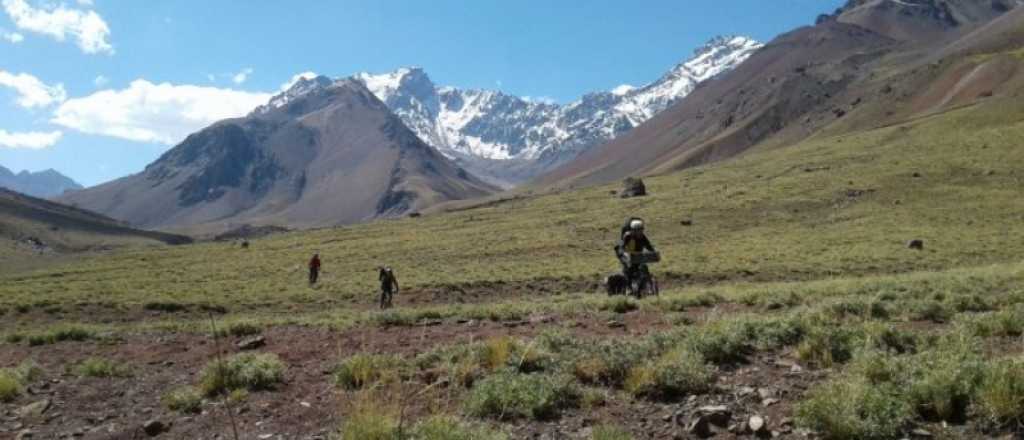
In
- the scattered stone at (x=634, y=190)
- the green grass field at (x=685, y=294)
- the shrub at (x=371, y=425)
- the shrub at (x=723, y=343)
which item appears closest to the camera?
the shrub at (x=371, y=425)

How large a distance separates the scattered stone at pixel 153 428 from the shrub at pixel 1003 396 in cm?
878

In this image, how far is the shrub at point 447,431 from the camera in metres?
6.93

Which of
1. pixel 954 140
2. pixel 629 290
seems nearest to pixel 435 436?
pixel 629 290

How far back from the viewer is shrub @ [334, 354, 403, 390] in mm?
9562

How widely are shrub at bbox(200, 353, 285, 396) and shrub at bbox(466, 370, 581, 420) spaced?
10.3 feet

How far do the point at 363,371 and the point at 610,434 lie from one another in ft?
12.1

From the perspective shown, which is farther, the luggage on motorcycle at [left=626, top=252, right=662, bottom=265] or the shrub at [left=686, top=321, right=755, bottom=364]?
the luggage on motorcycle at [left=626, top=252, right=662, bottom=265]

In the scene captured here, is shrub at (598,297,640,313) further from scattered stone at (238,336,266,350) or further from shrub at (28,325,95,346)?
shrub at (28,325,95,346)

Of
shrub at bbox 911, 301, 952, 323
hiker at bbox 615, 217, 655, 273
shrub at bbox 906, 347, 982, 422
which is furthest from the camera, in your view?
hiker at bbox 615, 217, 655, 273

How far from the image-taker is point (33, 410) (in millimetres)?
9562

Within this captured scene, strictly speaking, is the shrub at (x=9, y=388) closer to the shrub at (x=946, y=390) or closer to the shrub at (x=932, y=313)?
the shrub at (x=946, y=390)

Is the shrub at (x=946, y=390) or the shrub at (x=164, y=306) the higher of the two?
the shrub at (x=946, y=390)

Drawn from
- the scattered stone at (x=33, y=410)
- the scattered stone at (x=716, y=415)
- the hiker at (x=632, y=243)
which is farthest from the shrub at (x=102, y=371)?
the hiker at (x=632, y=243)

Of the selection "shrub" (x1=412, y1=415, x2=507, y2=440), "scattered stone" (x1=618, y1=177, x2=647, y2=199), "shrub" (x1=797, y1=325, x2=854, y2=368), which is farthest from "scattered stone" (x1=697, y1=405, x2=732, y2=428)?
"scattered stone" (x1=618, y1=177, x2=647, y2=199)
